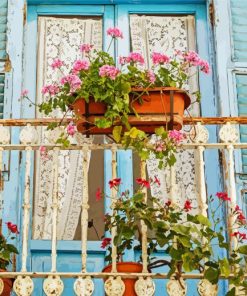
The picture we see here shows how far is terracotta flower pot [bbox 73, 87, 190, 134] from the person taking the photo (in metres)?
5.03

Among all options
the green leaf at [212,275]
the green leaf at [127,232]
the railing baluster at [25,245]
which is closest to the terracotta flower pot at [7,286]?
the railing baluster at [25,245]

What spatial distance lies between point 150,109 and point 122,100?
20 cm

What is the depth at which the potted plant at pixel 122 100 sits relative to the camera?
495 cm

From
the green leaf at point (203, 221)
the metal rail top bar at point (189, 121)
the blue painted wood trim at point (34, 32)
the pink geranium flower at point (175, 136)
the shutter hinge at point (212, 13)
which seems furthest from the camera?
the shutter hinge at point (212, 13)

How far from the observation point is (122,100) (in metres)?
4.95

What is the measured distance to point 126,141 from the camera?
16.1ft

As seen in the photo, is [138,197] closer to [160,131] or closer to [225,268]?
[160,131]

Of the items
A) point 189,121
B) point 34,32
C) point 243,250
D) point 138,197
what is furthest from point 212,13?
point 243,250

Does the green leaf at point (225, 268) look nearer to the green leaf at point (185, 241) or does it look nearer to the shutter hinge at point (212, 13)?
the green leaf at point (185, 241)

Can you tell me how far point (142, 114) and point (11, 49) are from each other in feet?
5.71

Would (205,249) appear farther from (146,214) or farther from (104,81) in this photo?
(104,81)

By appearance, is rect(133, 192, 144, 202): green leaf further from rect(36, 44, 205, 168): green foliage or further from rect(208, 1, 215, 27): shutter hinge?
rect(208, 1, 215, 27): shutter hinge

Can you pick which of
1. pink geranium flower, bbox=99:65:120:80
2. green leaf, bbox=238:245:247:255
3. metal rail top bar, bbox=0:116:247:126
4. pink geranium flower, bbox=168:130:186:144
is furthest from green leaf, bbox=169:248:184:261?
pink geranium flower, bbox=99:65:120:80

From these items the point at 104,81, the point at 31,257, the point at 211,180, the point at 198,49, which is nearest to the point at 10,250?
the point at 31,257
